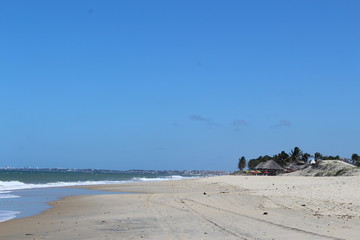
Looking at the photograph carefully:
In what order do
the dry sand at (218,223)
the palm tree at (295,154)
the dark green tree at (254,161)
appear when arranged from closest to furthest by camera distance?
the dry sand at (218,223) < the palm tree at (295,154) < the dark green tree at (254,161)

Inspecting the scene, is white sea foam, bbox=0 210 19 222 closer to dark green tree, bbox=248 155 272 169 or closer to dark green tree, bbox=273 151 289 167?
dark green tree, bbox=273 151 289 167

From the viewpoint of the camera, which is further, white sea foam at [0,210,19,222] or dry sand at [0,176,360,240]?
white sea foam at [0,210,19,222]

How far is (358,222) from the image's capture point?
41.1ft

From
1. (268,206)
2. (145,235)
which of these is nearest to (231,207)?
(268,206)

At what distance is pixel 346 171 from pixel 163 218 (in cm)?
Answer: 3944

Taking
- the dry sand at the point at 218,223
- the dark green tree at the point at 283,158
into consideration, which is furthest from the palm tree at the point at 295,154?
the dry sand at the point at 218,223

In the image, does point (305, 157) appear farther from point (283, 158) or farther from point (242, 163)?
point (242, 163)

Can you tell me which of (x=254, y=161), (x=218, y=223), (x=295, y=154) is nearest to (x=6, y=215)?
(x=218, y=223)

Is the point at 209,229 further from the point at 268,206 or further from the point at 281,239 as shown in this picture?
the point at 268,206

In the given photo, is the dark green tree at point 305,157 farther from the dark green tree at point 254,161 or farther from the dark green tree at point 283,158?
the dark green tree at point 254,161

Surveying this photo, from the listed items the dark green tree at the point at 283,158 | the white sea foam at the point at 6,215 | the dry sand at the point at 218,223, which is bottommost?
the white sea foam at the point at 6,215

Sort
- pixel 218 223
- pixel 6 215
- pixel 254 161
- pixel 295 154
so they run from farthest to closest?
pixel 254 161 < pixel 295 154 < pixel 6 215 < pixel 218 223

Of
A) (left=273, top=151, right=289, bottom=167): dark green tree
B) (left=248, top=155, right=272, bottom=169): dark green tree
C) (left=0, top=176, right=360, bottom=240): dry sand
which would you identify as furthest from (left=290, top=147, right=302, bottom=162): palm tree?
(left=0, top=176, right=360, bottom=240): dry sand

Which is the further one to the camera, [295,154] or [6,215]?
[295,154]
